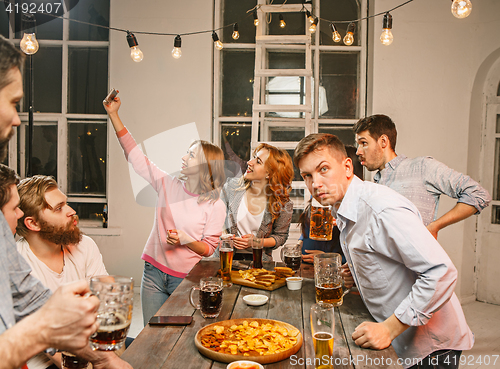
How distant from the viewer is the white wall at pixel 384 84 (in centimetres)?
412

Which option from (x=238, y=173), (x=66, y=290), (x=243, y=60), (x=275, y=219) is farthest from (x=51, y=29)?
(x=66, y=290)

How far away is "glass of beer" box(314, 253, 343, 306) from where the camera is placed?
152 centimetres

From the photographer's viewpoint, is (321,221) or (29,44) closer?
(321,221)

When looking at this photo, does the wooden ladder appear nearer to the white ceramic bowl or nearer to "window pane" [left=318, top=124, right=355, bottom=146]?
"window pane" [left=318, top=124, right=355, bottom=146]

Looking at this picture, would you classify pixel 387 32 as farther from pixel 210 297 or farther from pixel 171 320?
pixel 171 320

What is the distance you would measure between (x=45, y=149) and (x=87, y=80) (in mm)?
953

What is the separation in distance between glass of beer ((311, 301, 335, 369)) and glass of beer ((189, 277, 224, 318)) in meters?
0.40

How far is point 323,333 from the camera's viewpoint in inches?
45.3

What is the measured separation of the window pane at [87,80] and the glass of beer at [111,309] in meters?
4.00

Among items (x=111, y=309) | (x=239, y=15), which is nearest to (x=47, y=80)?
(x=239, y=15)

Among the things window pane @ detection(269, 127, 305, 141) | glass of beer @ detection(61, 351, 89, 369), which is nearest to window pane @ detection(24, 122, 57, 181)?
window pane @ detection(269, 127, 305, 141)

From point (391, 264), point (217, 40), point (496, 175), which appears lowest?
point (391, 264)

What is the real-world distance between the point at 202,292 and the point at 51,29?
4.40 metres

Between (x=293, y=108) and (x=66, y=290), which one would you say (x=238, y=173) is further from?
(x=66, y=290)
